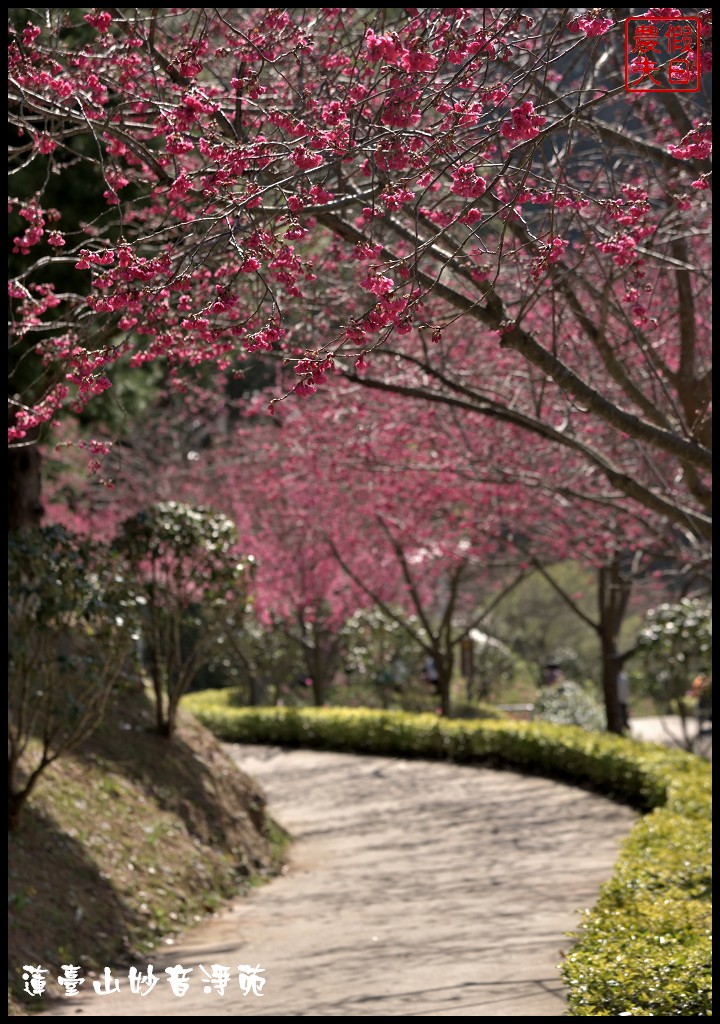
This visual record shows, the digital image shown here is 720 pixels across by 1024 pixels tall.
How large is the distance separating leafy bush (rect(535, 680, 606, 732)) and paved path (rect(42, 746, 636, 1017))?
6500 millimetres

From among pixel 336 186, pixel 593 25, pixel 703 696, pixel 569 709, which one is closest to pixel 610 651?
pixel 703 696

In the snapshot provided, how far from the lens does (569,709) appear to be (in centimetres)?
2122

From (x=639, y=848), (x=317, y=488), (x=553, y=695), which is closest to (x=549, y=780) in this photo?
(x=317, y=488)

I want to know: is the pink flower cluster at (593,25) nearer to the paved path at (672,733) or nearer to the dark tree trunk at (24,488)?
the dark tree trunk at (24,488)

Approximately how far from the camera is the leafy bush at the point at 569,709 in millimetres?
20984

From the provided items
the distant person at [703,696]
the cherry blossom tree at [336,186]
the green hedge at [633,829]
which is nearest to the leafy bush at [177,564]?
the cherry blossom tree at [336,186]

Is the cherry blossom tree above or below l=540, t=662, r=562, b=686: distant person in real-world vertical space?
above

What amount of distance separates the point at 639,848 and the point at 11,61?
5767 millimetres

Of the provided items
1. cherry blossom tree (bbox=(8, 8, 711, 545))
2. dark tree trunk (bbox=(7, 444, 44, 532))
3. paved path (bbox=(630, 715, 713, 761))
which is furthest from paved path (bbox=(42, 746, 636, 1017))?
paved path (bbox=(630, 715, 713, 761))

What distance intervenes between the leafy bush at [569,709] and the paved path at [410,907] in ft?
21.3

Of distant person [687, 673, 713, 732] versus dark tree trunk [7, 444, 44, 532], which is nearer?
dark tree trunk [7, 444, 44, 532]

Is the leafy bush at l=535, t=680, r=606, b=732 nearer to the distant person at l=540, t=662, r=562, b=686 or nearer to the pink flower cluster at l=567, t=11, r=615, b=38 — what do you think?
the distant person at l=540, t=662, r=562, b=686

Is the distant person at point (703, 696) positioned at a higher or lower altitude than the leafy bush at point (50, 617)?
lower

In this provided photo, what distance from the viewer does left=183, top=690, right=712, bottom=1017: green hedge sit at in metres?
4.38
